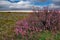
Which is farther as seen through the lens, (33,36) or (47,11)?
(47,11)

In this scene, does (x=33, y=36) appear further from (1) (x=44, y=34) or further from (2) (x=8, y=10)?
(2) (x=8, y=10)

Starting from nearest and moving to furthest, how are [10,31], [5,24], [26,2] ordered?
[10,31]
[5,24]
[26,2]

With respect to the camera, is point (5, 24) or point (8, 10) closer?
point (5, 24)

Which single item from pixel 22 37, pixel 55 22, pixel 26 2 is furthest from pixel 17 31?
pixel 26 2

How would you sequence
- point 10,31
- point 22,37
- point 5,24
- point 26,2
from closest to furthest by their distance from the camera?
point 22,37 → point 10,31 → point 5,24 → point 26,2

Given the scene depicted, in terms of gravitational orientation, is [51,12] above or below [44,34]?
above

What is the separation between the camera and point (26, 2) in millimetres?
8938

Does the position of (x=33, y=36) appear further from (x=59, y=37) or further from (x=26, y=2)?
(x=26, y=2)

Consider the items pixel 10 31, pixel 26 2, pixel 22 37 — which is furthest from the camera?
pixel 26 2

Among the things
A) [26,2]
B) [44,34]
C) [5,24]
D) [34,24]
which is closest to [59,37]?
[44,34]

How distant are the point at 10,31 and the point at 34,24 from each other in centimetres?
67

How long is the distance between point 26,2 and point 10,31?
8.94 feet

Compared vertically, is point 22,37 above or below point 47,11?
below

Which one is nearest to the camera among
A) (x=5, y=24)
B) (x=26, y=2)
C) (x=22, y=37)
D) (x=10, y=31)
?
(x=22, y=37)
